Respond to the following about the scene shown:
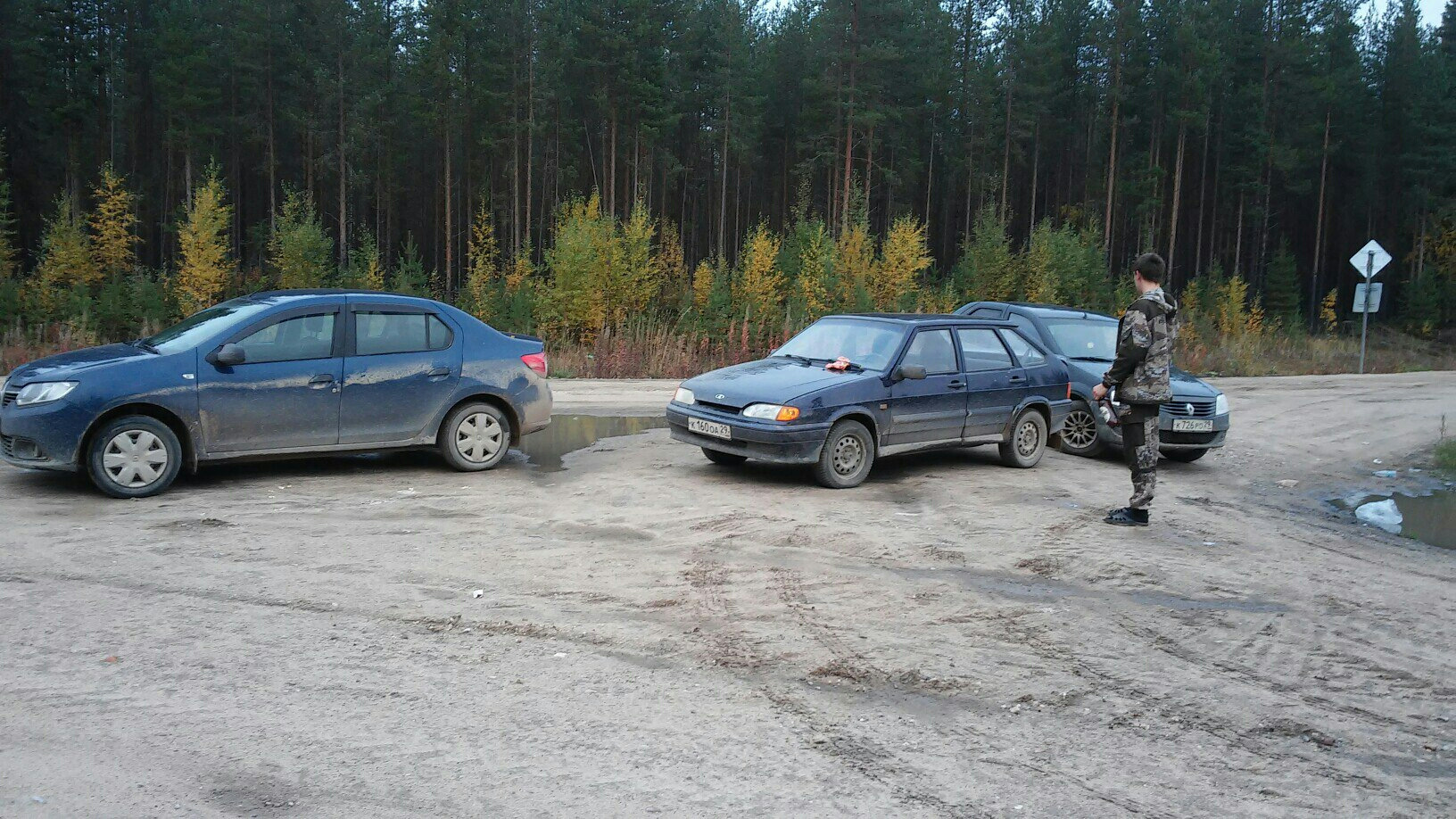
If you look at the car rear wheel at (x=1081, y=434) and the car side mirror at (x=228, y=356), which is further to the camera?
the car rear wheel at (x=1081, y=434)

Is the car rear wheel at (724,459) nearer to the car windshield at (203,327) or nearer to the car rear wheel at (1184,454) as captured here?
the car windshield at (203,327)

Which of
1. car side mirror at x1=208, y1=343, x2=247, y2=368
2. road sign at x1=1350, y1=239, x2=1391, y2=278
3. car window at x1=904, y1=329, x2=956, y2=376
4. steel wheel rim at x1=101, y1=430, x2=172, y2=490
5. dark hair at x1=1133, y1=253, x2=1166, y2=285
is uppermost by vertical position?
road sign at x1=1350, y1=239, x2=1391, y2=278

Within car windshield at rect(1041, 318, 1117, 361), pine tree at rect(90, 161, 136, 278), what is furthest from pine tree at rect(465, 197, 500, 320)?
car windshield at rect(1041, 318, 1117, 361)

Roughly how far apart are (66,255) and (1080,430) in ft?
122

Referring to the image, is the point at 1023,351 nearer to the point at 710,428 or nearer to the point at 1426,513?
the point at 710,428

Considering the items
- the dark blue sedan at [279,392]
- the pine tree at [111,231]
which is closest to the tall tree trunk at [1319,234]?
the pine tree at [111,231]

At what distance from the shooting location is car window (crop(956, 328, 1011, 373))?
451 inches

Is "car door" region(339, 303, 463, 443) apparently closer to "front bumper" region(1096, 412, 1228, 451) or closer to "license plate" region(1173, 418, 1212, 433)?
"front bumper" region(1096, 412, 1228, 451)

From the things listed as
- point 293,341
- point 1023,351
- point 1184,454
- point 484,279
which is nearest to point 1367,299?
point 1184,454

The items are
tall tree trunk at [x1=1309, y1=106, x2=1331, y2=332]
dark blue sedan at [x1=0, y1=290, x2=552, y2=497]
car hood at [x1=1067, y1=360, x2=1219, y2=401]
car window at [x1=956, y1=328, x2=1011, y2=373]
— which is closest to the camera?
dark blue sedan at [x1=0, y1=290, x2=552, y2=497]

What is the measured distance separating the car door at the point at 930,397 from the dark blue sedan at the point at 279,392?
11.5ft

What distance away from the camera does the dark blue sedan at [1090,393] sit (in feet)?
42.1

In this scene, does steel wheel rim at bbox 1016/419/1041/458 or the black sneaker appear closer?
the black sneaker

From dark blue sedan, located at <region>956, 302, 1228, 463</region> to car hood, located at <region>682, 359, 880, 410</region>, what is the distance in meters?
3.38
